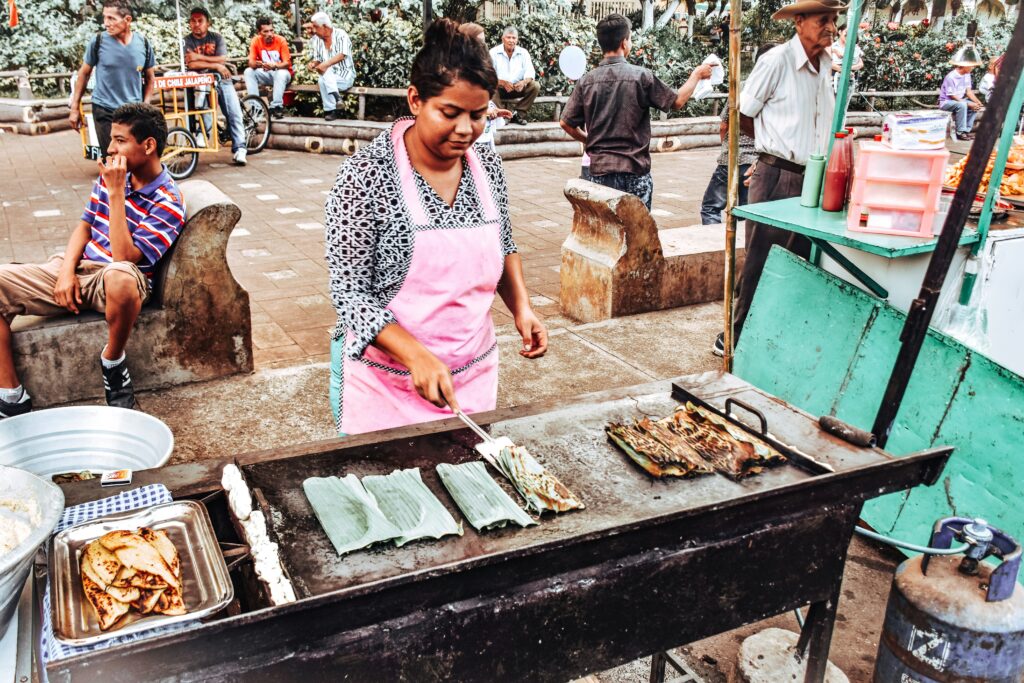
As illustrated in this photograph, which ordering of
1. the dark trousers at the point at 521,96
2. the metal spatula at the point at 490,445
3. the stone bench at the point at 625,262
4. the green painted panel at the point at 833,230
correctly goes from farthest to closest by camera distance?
the dark trousers at the point at 521,96
the stone bench at the point at 625,262
the green painted panel at the point at 833,230
the metal spatula at the point at 490,445

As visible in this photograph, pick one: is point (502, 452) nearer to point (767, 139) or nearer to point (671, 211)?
point (767, 139)

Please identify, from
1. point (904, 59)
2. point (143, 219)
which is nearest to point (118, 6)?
point (143, 219)

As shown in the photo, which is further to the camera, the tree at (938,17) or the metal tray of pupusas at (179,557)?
the tree at (938,17)

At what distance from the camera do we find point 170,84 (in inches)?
365

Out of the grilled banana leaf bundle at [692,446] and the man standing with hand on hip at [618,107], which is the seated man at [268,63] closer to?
the man standing with hand on hip at [618,107]

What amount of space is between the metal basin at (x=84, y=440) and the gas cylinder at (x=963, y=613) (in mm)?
2325

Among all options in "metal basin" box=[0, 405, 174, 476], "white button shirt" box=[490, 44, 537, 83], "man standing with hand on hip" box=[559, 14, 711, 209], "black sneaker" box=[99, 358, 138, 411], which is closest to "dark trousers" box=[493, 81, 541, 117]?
"white button shirt" box=[490, 44, 537, 83]

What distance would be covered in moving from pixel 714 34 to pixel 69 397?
56.6 ft

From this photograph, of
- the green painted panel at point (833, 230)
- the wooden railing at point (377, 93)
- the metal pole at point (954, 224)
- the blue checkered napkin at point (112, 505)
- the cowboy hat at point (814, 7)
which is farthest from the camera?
the wooden railing at point (377, 93)

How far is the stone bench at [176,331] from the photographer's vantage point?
12.9ft

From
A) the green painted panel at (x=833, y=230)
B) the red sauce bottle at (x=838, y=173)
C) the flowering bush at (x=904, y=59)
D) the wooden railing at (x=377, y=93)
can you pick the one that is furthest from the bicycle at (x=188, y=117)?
the flowering bush at (x=904, y=59)

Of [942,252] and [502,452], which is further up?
[942,252]

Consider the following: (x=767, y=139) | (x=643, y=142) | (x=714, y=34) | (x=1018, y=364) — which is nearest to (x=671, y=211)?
(x=643, y=142)

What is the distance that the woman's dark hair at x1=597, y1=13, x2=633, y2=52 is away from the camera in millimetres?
5426
